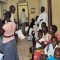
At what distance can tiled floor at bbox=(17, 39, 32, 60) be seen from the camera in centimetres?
505

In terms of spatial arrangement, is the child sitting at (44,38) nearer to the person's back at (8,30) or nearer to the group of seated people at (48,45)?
the group of seated people at (48,45)

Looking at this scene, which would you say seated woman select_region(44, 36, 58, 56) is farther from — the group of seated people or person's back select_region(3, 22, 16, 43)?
person's back select_region(3, 22, 16, 43)

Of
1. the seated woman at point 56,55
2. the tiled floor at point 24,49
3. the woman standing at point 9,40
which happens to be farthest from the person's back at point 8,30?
the tiled floor at point 24,49

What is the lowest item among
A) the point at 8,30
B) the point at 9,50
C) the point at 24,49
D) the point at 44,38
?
the point at 24,49

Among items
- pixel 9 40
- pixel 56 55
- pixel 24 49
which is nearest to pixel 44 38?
pixel 9 40

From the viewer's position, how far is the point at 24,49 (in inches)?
224

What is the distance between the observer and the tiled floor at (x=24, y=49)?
5.05m

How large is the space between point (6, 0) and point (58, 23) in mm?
3057

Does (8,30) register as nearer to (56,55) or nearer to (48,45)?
(48,45)

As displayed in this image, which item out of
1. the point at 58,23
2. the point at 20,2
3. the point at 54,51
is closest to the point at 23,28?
the point at 58,23

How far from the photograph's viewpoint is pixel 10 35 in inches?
149

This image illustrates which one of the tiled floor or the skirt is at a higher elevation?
the skirt

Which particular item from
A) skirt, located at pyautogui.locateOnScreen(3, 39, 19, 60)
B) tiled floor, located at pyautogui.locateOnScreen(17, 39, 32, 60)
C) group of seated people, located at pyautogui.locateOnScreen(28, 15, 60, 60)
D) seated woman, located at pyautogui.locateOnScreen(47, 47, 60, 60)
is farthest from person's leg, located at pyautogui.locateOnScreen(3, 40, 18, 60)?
tiled floor, located at pyautogui.locateOnScreen(17, 39, 32, 60)

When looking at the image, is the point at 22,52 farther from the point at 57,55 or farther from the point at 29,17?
the point at 57,55
